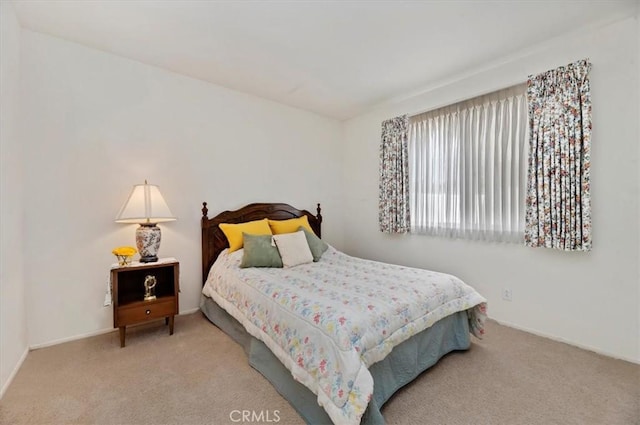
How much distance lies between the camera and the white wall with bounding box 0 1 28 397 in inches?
73.9

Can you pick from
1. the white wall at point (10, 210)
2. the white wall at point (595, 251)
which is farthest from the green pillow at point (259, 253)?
the white wall at point (595, 251)

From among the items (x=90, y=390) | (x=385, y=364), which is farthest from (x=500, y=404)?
(x=90, y=390)

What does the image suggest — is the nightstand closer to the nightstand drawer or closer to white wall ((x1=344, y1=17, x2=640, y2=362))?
the nightstand drawer

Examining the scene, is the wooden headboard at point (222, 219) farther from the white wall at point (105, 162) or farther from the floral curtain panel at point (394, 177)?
the floral curtain panel at point (394, 177)

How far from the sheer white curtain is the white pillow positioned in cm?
152

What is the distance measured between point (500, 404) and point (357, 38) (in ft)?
9.26

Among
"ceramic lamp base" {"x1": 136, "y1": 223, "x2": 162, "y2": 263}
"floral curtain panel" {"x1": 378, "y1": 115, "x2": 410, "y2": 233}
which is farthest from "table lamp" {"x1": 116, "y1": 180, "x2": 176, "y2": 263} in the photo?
"floral curtain panel" {"x1": 378, "y1": 115, "x2": 410, "y2": 233}

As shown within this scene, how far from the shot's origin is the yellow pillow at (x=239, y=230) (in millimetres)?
3152

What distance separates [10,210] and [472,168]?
403 centimetres

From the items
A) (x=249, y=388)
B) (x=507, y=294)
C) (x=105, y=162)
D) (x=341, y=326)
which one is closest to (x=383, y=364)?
(x=341, y=326)

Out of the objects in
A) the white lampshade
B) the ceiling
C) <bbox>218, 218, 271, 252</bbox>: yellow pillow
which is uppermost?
the ceiling

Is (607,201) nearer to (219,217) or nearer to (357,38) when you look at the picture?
(357,38)

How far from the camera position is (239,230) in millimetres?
3219

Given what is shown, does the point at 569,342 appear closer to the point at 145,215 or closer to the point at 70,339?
the point at 145,215
